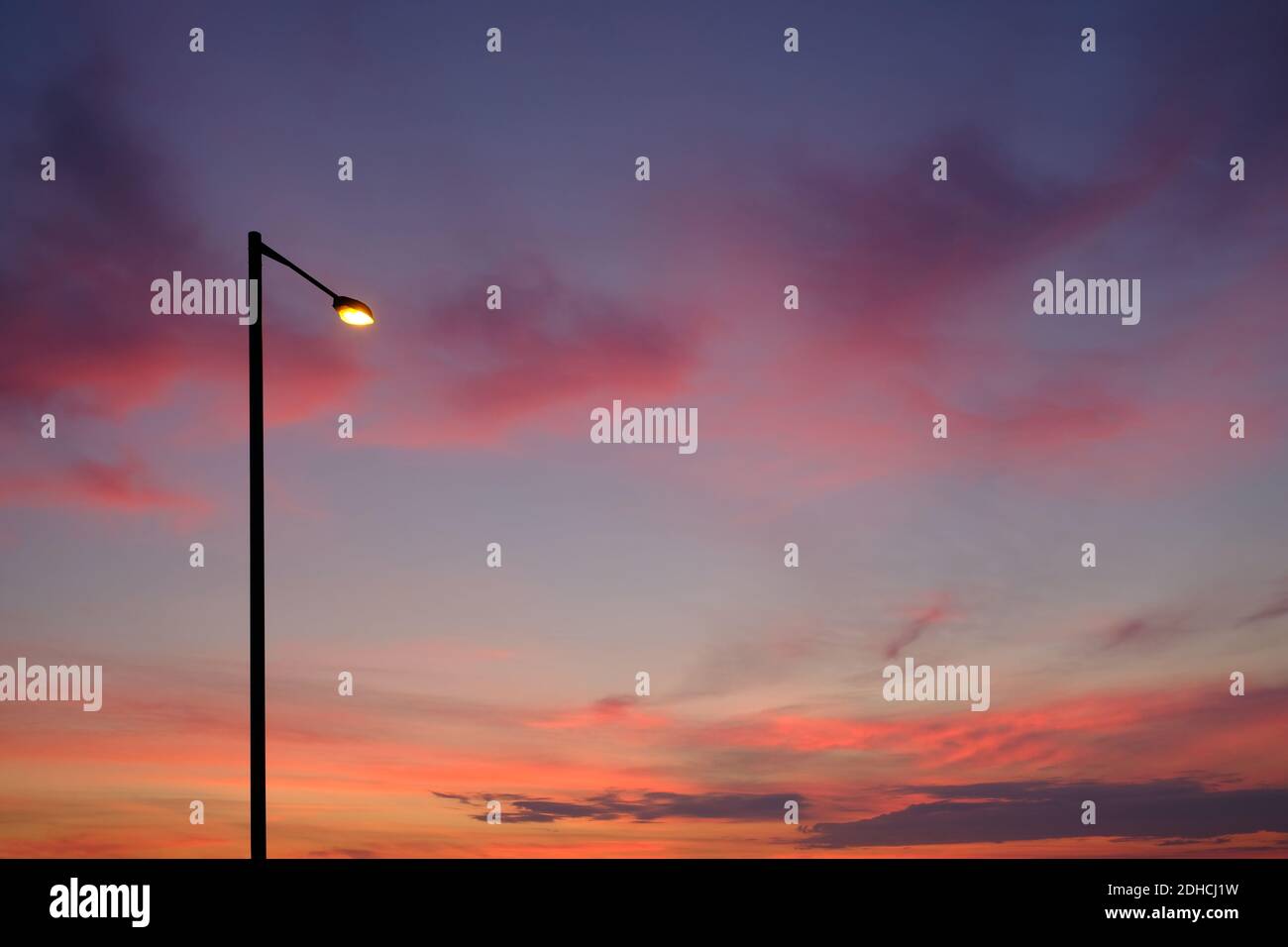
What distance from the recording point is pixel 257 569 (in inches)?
327

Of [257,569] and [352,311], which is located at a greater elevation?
[352,311]

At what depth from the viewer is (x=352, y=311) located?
9875 millimetres

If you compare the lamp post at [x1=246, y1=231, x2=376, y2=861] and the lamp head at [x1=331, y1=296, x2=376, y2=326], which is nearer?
the lamp post at [x1=246, y1=231, x2=376, y2=861]

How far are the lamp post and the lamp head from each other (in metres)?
0.73

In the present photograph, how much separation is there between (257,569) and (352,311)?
3.24 metres

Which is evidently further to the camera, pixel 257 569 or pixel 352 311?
pixel 352 311

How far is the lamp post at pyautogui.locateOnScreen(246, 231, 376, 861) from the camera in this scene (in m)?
8.04

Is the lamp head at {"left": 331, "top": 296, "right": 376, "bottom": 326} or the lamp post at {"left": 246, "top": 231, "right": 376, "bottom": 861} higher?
the lamp head at {"left": 331, "top": 296, "right": 376, "bottom": 326}
